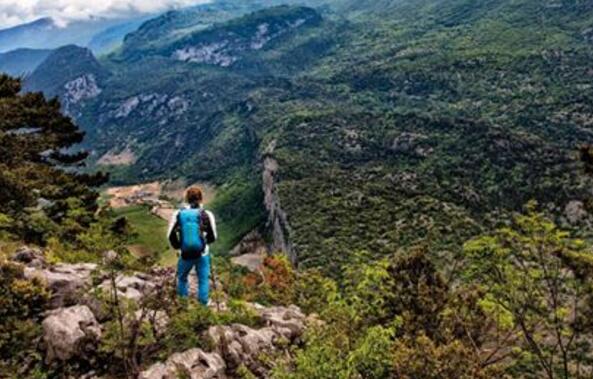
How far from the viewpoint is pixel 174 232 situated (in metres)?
22.4

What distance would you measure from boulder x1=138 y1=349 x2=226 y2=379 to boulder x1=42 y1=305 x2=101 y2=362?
221 cm

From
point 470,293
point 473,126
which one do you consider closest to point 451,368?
point 470,293

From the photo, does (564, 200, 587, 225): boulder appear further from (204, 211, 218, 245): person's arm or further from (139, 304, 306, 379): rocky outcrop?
(204, 211, 218, 245): person's arm

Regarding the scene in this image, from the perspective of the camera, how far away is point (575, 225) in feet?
375

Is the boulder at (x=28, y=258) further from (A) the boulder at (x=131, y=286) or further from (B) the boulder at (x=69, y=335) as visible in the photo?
(B) the boulder at (x=69, y=335)

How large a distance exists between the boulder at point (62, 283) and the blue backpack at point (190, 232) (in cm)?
329

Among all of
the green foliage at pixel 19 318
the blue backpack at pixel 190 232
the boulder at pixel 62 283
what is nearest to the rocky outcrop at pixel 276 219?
the boulder at pixel 62 283

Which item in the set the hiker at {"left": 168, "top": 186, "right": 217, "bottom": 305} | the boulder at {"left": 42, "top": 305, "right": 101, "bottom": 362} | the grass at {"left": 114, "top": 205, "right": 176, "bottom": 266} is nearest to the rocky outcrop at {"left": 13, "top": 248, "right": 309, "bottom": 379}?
the boulder at {"left": 42, "top": 305, "right": 101, "bottom": 362}

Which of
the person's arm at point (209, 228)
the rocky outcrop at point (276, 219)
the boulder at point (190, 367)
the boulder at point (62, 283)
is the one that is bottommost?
the rocky outcrop at point (276, 219)

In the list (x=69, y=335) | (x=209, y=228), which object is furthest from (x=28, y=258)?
(x=209, y=228)

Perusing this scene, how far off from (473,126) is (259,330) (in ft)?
598

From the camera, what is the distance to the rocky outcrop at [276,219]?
465ft

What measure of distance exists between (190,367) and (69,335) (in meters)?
3.89

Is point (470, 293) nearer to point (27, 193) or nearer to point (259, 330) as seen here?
point (259, 330)
